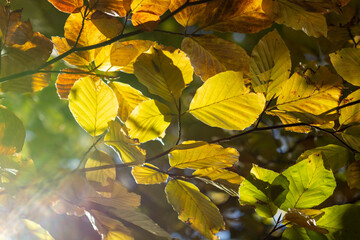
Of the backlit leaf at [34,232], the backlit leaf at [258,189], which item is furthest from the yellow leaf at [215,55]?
the backlit leaf at [34,232]

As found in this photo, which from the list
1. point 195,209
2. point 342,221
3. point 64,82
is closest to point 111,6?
point 64,82

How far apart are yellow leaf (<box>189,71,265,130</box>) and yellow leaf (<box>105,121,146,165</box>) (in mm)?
76

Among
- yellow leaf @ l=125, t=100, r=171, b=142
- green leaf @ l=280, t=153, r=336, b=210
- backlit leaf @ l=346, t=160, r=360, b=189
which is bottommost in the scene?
backlit leaf @ l=346, t=160, r=360, b=189

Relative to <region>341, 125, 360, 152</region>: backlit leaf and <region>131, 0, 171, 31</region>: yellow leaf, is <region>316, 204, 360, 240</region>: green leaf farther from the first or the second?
<region>131, 0, 171, 31</region>: yellow leaf

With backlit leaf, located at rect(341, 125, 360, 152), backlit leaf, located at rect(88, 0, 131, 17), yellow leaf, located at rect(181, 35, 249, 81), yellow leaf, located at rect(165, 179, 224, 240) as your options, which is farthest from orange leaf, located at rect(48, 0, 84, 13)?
backlit leaf, located at rect(341, 125, 360, 152)

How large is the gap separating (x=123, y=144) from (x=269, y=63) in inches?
7.3

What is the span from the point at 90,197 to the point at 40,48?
0.18 m

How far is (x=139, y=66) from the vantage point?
311 millimetres

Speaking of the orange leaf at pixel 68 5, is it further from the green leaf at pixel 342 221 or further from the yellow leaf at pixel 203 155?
the green leaf at pixel 342 221

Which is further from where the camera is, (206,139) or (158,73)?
(206,139)

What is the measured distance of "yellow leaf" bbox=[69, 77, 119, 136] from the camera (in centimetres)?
33

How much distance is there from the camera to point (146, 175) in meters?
0.38

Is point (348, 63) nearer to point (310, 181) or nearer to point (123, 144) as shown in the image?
point (310, 181)

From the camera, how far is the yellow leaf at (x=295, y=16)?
1.06 ft
